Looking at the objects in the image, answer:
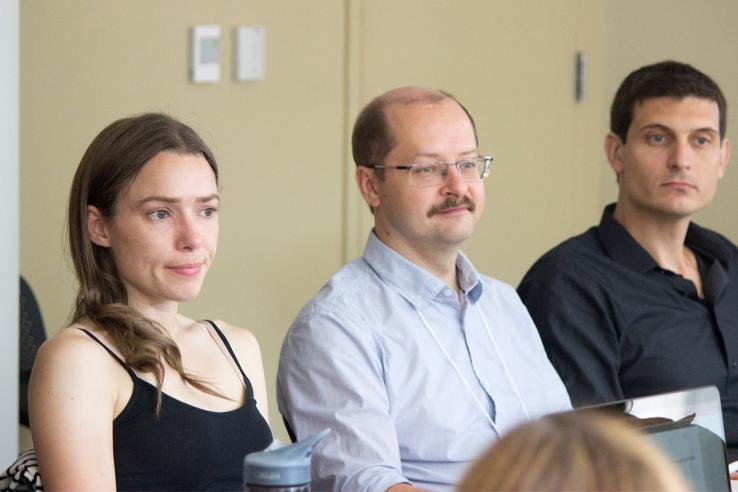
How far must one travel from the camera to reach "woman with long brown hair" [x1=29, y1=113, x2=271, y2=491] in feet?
5.74

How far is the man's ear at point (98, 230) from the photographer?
6.48 ft

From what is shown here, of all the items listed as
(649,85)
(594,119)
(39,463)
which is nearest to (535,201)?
(594,119)

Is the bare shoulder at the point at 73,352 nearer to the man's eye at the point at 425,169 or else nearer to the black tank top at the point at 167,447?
the black tank top at the point at 167,447

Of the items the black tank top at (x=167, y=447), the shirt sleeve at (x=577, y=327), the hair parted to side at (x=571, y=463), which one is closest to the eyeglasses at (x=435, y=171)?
the shirt sleeve at (x=577, y=327)

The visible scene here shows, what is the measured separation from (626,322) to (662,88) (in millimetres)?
625

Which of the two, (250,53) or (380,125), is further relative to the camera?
(250,53)

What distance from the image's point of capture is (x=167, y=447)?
1.81 meters

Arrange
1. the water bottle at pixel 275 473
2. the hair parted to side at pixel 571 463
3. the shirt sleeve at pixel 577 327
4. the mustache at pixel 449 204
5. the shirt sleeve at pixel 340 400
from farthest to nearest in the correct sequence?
the shirt sleeve at pixel 577 327 → the mustache at pixel 449 204 → the shirt sleeve at pixel 340 400 → the water bottle at pixel 275 473 → the hair parted to side at pixel 571 463

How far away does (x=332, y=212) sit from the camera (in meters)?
4.05

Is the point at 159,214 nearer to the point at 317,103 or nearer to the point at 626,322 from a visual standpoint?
the point at 626,322

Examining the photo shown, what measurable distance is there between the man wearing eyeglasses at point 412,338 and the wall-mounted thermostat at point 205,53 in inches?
51.7

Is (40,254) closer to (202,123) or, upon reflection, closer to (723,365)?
(202,123)

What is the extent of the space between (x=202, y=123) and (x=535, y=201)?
1.42 metres

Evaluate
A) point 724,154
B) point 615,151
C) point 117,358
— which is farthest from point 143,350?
point 724,154
